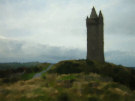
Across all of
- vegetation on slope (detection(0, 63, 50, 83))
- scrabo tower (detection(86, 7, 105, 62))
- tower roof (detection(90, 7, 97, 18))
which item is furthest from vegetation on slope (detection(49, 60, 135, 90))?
tower roof (detection(90, 7, 97, 18))

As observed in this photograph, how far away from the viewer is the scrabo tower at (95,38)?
189 ft

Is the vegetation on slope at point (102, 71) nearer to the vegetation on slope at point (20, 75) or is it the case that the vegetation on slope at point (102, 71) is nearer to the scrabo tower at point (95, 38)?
the vegetation on slope at point (20, 75)

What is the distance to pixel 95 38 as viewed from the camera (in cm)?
5819

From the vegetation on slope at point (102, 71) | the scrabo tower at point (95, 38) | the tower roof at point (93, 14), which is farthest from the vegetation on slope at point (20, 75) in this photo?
the tower roof at point (93, 14)

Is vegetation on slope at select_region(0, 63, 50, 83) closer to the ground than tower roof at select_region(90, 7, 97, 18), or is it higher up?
closer to the ground

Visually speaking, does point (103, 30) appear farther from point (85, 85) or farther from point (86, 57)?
point (85, 85)

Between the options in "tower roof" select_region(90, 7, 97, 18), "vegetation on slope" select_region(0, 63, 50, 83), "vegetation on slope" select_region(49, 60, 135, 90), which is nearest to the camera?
"vegetation on slope" select_region(0, 63, 50, 83)

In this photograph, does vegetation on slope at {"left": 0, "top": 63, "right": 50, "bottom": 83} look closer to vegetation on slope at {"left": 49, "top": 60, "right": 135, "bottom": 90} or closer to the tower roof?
vegetation on slope at {"left": 49, "top": 60, "right": 135, "bottom": 90}

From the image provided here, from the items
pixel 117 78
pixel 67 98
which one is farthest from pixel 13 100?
pixel 117 78

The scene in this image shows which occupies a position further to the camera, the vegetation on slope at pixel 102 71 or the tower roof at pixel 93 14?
the tower roof at pixel 93 14

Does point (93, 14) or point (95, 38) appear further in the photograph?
point (93, 14)

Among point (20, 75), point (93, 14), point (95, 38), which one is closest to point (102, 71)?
point (95, 38)

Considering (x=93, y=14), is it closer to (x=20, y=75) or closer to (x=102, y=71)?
(x=102, y=71)

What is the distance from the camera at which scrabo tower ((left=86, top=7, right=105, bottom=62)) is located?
57750 mm
